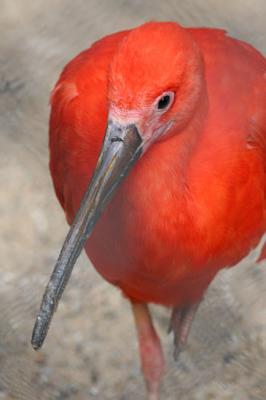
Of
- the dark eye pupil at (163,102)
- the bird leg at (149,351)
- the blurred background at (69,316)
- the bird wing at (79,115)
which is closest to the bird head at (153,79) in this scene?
the dark eye pupil at (163,102)

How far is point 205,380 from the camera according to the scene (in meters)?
3.28

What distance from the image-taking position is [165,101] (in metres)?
2.24

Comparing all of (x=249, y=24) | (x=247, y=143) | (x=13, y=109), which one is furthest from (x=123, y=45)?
(x=249, y=24)

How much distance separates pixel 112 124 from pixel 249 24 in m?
1.93

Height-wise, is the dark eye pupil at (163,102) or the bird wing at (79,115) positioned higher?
the dark eye pupil at (163,102)

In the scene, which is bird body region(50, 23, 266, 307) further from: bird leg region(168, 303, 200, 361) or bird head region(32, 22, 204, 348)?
bird leg region(168, 303, 200, 361)

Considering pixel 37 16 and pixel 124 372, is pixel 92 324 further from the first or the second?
pixel 37 16

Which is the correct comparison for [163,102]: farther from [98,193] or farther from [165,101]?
[98,193]

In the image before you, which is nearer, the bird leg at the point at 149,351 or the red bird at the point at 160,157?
the red bird at the point at 160,157

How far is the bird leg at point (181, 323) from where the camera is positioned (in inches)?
125

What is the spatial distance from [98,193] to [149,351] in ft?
3.35

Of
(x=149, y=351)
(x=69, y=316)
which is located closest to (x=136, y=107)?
(x=149, y=351)

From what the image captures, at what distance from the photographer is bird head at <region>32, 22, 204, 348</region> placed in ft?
7.12

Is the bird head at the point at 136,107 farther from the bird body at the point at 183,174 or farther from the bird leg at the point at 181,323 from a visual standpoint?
the bird leg at the point at 181,323
